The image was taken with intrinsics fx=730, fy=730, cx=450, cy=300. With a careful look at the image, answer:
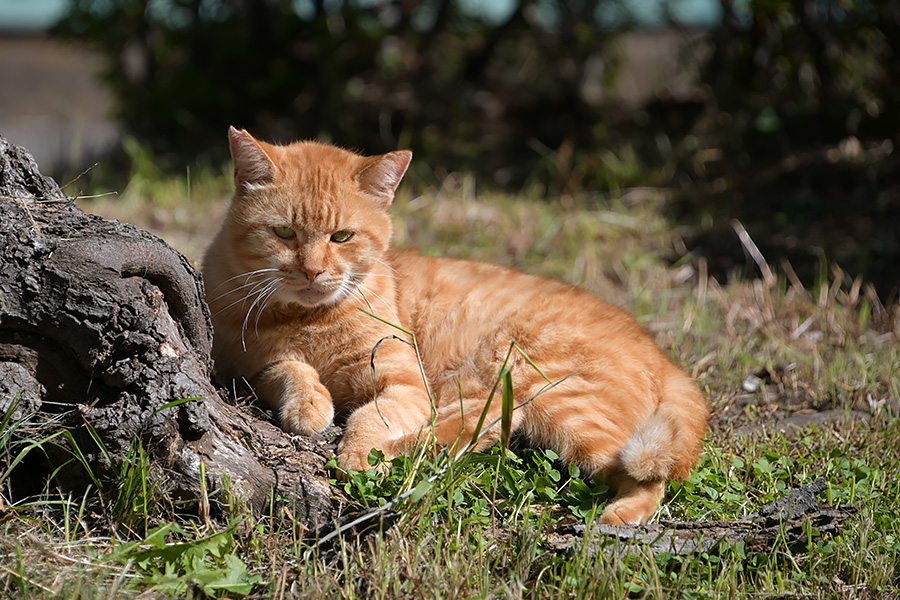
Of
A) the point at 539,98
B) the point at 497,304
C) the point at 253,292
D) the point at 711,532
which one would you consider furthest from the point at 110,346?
the point at 539,98

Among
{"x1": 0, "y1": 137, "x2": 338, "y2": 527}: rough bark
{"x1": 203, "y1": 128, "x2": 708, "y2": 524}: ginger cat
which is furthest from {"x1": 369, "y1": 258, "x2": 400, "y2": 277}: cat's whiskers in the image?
{"x1": 0, "y1": 137, "x2": 338, "y2": 527}: rough bark

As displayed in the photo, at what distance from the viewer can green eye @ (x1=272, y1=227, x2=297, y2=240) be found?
2443 mm

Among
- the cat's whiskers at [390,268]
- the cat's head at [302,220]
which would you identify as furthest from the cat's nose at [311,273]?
the cat's whiskers at [390,268]

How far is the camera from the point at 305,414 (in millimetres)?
2256

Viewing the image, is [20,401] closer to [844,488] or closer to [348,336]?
[348,336]

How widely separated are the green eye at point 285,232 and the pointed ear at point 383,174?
12.9 inches

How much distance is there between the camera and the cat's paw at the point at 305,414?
7.37ft

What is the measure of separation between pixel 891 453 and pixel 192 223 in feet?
12.9

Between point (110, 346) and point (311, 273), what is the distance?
69 centimetres

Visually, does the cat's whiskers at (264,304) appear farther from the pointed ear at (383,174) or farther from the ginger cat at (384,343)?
the pointed ear at (383,174)

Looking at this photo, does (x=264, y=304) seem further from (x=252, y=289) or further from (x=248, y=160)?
(x=248, y=160)

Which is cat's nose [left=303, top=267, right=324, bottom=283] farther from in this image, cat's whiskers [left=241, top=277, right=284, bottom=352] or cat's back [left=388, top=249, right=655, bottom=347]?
cat's back [left=388, top=249, right=655, bottom=347]

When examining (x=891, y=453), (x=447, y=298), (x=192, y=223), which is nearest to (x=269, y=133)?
(x=192, y=223)

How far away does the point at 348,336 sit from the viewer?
2.57 meters
